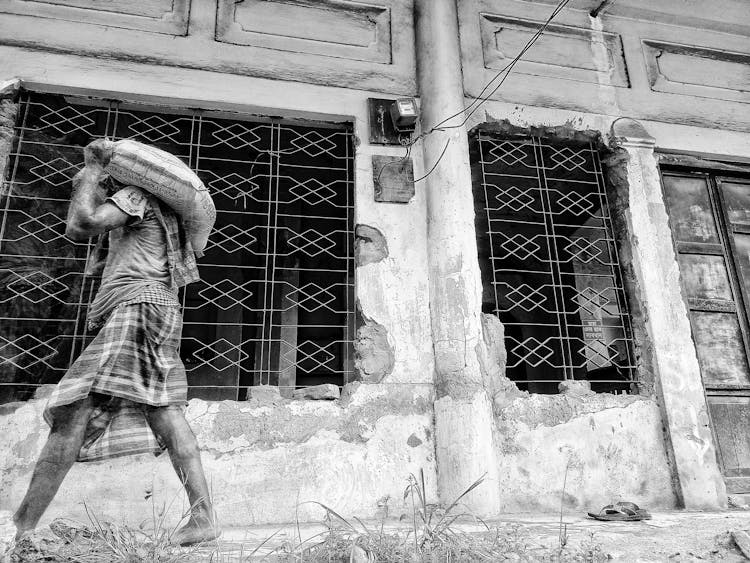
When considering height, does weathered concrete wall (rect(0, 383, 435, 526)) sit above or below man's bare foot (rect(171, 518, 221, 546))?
above

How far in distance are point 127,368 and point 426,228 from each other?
2.23m

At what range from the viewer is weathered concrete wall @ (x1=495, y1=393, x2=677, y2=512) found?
3.68 meters

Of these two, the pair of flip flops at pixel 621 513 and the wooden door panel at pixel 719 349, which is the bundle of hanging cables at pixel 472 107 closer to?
the wooden door panel at pixel 719 349

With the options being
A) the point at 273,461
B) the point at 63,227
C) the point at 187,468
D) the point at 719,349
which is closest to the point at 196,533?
the point at 187,468

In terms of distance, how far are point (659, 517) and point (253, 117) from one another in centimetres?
352

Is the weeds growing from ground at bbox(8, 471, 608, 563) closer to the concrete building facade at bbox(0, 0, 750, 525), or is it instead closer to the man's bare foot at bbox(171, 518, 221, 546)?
the man's bare foot at bbox(171, 518, 221, 546)

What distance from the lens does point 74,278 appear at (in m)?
4.33

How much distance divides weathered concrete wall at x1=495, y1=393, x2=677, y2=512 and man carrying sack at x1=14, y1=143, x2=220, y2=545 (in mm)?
1974

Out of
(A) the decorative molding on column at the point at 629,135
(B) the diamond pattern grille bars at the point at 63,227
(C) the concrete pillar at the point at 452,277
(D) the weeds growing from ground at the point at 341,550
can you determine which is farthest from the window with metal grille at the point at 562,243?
(D) the weeds growing from ground at the point at 341,550

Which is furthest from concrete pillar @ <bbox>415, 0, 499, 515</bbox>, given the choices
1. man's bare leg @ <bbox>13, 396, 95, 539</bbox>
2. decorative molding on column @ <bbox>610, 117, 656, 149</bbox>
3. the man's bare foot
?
man's bare leg @ <bbox>13, 396, 95, 539</bbox>

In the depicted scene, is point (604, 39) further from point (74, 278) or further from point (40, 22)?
point (74, 278)

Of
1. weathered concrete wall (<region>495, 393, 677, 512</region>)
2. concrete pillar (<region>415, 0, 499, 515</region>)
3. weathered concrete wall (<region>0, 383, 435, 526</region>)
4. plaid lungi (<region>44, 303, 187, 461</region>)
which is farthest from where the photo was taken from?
weathered concrete wall (<region>495, 393, 677, 512</region>)

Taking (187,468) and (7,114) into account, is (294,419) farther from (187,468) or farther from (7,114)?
(7,114)

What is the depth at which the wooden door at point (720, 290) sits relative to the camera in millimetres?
4199
